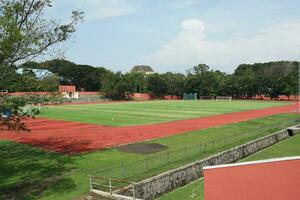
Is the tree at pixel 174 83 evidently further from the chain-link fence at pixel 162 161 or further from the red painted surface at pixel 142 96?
the chain-link fence at pixel 162 161

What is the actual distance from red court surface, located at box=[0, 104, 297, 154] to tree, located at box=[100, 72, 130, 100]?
5928cm

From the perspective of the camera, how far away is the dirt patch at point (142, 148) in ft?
96.9

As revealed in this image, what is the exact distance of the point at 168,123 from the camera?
155 feet

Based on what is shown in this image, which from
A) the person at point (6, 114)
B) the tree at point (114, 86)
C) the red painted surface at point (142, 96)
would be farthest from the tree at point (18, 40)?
the red painted surface at point (142, 96)

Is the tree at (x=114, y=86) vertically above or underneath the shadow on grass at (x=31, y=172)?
above

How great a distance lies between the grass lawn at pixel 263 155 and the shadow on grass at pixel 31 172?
5.42 m

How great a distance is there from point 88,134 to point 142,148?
31.9 feet

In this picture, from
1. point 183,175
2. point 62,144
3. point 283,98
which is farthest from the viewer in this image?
point 283,98

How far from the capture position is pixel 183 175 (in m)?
22.7

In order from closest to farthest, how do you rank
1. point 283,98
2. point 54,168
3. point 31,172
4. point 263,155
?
point 31,172, point 54,168, point 263,155, point 283,98

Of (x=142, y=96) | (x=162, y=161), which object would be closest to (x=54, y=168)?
(x=162, y=161)

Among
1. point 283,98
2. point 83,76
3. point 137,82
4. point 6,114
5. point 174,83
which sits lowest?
point 283,98

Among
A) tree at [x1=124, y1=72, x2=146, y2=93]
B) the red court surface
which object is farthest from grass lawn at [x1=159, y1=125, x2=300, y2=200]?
tree at [x1=124, y1=72, x2=146, y2=93]

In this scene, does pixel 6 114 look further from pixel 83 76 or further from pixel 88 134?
pixel 83 76
